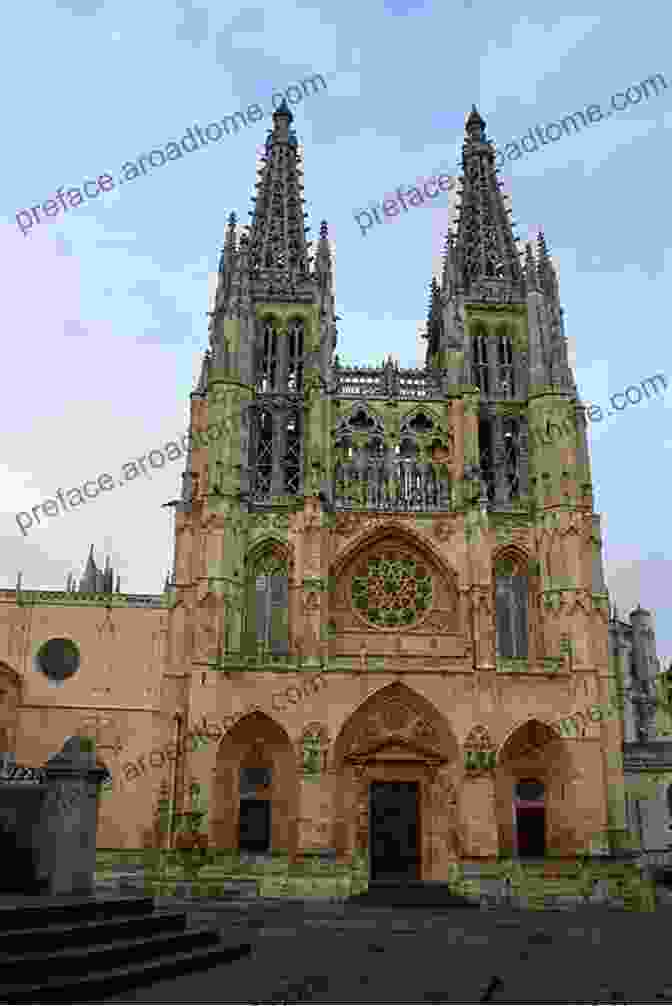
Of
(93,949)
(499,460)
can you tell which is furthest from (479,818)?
(93,949)

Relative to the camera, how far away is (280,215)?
1572 inches

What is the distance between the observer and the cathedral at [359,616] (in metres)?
29.5

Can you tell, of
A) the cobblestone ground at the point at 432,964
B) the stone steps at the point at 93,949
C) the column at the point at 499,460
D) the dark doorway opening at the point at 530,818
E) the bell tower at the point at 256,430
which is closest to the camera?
the stone steps at the point at 93,949

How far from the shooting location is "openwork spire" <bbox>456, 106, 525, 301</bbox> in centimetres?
3791

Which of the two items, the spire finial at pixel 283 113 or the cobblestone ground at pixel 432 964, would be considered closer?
the cobblestone ground at pixel 432 964

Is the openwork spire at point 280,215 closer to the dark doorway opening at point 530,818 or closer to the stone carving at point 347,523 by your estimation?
the stone carving at point 347,523

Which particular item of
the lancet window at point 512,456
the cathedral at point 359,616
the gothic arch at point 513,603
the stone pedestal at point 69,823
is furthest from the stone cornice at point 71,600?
the stone pedestal at point 69,823

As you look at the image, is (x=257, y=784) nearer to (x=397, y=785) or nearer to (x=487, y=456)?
(x=397, y=785)

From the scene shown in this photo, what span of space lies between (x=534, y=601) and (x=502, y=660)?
2985mm

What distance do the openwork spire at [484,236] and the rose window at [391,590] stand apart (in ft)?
39.1

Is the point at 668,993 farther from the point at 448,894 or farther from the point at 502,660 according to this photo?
the point at 502,660

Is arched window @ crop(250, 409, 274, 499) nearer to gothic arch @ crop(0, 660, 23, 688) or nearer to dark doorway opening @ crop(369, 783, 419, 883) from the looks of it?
gothic arch @ crop(0, 660, 23, 688)

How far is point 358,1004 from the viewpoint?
27.8ft

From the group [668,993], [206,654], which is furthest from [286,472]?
[668,993]
